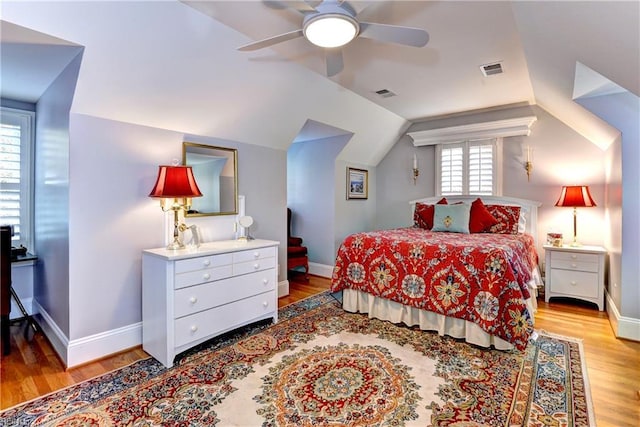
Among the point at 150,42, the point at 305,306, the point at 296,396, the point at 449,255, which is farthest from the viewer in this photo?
the point at 305,306

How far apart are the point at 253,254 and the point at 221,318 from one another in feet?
2.00

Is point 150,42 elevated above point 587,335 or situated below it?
above

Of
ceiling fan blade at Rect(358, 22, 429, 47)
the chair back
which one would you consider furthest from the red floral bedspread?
the chair back

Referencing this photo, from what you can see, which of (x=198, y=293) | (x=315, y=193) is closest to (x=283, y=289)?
(x=198, y=293)

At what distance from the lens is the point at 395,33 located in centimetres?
191

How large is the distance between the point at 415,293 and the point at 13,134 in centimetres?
430

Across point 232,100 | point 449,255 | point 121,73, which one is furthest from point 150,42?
point 449,255

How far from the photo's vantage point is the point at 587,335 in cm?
286

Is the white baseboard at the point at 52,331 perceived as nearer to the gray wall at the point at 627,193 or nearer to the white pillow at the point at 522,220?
the gray wall at the point at 627,193

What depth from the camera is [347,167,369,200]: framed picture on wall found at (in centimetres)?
525

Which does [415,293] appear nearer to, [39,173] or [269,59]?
[269,59]

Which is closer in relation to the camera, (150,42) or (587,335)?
(150,42)

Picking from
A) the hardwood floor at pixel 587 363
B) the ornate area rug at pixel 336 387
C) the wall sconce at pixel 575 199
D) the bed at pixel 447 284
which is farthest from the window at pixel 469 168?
the ornate area rug at pixel 336 387

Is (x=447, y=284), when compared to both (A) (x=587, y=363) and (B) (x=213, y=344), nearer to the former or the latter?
(A) (x=587, y=363)
